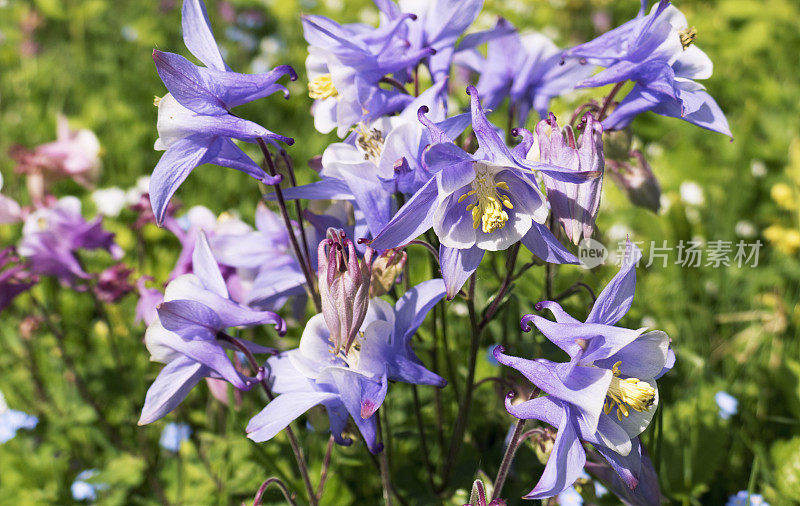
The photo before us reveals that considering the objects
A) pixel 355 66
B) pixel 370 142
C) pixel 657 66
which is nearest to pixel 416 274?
pixel 370 142

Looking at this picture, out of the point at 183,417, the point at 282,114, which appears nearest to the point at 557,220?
the point at 183,417

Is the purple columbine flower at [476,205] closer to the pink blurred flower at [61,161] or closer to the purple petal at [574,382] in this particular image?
the purple petal at [574,382]

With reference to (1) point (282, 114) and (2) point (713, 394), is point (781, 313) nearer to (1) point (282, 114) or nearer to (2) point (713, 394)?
(2) point (713, 394)

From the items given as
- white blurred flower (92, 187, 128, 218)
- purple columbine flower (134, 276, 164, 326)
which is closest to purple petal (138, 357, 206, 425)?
purple columbine flower (134, 276, 164, 326)

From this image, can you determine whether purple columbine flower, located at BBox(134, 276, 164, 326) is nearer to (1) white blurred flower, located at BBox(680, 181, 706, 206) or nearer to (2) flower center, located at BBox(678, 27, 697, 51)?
(2) flower center, located at BBox(678, 27, 697, 51)

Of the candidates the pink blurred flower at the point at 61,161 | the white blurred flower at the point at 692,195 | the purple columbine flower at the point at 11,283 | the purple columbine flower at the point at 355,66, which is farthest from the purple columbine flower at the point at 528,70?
the white blurred flower at the point at 692,195

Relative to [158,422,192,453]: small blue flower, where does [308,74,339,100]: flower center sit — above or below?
above
